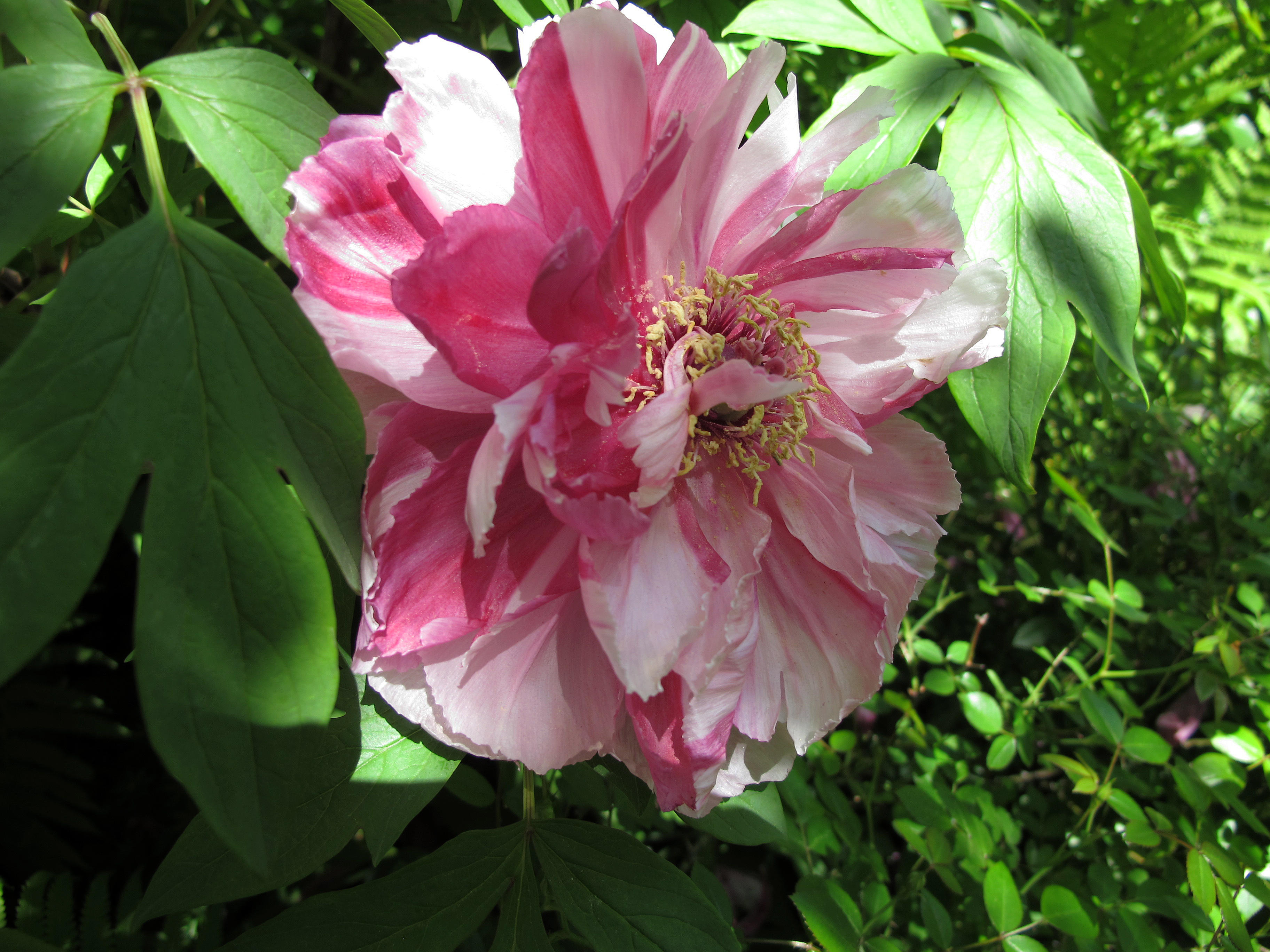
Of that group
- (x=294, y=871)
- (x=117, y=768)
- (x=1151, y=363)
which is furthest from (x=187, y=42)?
(x=1151, y=363)

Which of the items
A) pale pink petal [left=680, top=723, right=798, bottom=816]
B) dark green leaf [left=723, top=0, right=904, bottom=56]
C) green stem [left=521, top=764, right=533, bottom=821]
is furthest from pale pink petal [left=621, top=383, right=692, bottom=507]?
dark green leaf [left=723, top=0, right=904, bottom=56]

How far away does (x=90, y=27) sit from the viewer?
75 cm

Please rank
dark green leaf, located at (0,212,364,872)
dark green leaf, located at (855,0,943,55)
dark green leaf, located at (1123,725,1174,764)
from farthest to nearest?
dark green leaf, located at (1123,725,1174,764) → dark green leaf, located at (855,0,943,55) → dark green leaf, located at (0,212,364,872)

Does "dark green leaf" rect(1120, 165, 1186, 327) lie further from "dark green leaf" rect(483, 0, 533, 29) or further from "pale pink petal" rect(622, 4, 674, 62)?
"dark green leaf" rect(483, 0, 533, 29)

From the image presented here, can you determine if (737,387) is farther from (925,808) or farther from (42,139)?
(925,808)

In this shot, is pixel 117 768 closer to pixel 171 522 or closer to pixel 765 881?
pixel 765 881

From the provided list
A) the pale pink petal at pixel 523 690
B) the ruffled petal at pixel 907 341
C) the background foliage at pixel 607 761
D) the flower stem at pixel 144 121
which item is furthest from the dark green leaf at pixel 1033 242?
the flower stem at pixel 144 121

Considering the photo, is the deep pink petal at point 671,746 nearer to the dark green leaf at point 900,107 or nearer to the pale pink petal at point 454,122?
the pale pink petal at point 454,122

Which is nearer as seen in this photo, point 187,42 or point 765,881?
point 187,42

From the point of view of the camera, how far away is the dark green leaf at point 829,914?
0.83 metres

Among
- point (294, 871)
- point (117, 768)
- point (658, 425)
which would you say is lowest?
point (117, 768)

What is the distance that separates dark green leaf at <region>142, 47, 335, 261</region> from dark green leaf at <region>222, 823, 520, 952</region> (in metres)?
0.51

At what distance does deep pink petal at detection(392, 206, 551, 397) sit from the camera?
519 millimetres

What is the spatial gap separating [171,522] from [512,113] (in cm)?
38
